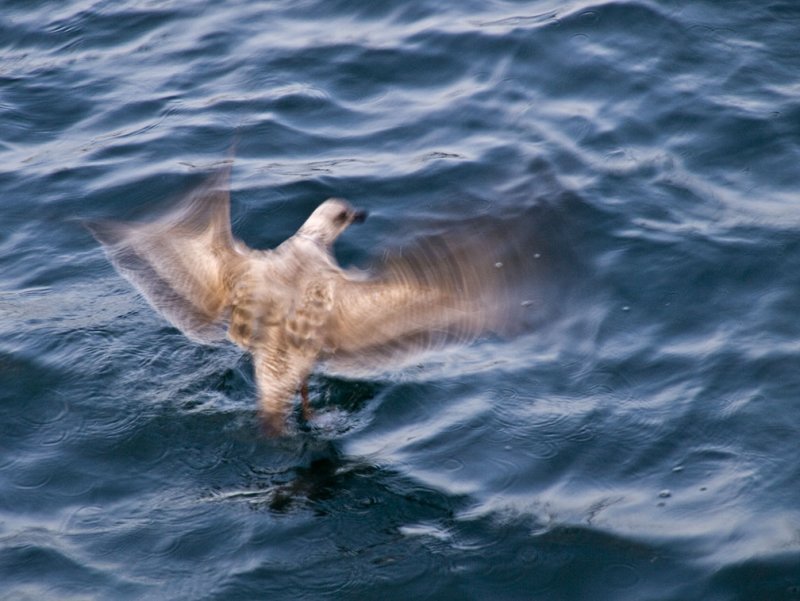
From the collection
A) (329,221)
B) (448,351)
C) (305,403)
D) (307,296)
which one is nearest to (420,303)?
(448,351)

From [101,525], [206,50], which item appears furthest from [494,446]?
[206,50]

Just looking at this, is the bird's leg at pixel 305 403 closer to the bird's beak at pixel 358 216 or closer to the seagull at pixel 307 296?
the seagull at pixel 307 296

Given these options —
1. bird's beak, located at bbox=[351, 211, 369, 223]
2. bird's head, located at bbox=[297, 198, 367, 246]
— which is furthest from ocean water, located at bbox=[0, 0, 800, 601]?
bird's head, located at bbox=[297, 198, 367, 246]

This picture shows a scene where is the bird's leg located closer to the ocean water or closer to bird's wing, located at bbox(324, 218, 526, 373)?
the ocean water

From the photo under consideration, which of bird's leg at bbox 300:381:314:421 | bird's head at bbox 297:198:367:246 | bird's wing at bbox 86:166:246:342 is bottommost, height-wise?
bird's leg at bbox 300:381:314:421

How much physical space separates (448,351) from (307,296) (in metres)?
0.79

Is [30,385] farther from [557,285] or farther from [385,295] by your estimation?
[557,285]

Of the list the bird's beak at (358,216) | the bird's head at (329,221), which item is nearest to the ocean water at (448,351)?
the bird's beak at (358,216)

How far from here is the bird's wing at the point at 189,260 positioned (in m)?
6.37

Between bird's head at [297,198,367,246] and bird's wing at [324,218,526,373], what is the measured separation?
54cm

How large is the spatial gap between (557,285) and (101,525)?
2752 mm

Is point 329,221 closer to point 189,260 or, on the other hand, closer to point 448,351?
point 189,260

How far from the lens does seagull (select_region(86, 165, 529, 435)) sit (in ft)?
19.7

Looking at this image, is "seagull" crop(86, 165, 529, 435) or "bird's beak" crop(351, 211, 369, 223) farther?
"bird's beak" crop(351, 211, 369, 223)
